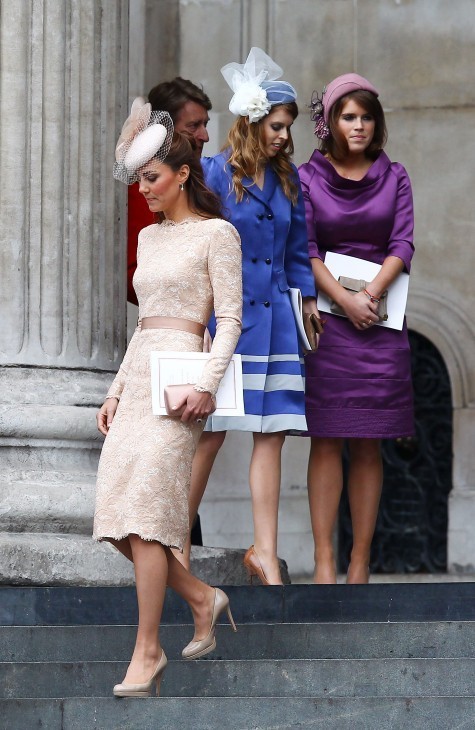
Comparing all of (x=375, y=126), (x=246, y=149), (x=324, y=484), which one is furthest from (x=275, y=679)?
(x=375, y=126)

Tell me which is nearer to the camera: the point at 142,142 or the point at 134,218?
the point at 142,142

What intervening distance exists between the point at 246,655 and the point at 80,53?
3124 millimetres

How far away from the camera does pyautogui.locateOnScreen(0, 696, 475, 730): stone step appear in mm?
5527

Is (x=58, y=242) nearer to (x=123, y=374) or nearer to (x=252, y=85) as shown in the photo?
(x=252, y=85)

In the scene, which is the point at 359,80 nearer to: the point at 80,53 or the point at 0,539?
the point at 80,53

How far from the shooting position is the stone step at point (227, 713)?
553 cm

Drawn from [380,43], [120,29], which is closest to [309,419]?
[120,29]

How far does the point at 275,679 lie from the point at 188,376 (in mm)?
993

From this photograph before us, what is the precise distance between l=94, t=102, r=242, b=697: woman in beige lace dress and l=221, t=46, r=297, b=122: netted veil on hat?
835 millimetres

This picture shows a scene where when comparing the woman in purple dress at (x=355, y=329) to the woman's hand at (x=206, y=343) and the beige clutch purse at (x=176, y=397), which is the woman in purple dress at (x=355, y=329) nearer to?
the woman's hand at (x=206, y=343)

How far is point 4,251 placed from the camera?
8.27m

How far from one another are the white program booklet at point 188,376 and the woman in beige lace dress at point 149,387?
54mm

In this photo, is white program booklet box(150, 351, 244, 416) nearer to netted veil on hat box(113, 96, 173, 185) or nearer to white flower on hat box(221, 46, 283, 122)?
netted veil on hat box(113, 96, 173, 185)

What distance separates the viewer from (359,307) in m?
7.67
